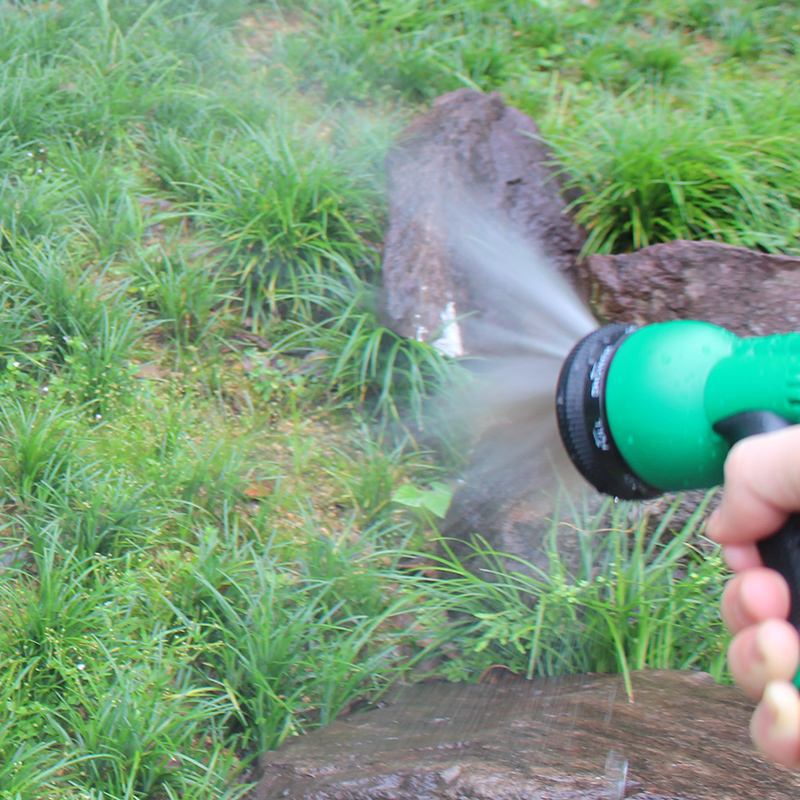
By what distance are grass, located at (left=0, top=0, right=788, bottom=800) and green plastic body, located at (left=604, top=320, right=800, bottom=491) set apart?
769 millimetres

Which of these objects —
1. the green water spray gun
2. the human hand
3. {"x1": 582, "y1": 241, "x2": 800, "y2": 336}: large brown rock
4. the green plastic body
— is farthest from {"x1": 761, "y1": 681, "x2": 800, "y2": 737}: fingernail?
{"x1": 582, "y1": 241, "x2": 800, "y2": 336}: large brown rock

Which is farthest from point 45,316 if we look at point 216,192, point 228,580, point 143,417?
point 228,580

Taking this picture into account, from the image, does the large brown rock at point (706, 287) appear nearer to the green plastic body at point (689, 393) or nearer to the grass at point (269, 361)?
the grass at point (269, 361)

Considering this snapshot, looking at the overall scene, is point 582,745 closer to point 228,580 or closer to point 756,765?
point 756,765

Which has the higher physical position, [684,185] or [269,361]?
[684,185]

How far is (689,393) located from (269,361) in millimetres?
1963

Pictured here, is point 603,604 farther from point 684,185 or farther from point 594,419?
point 684,185

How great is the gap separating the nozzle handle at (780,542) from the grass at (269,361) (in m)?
0.91

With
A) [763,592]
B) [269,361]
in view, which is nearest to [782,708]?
[763,592]

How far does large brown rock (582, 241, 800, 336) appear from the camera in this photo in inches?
102

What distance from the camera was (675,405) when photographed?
1263 millimetres

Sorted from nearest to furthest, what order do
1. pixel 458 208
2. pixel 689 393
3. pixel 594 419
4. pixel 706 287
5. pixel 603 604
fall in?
pixel 689 393, pixel 594 419, pixel 603 604, pixel 706 287, pixel 458 208

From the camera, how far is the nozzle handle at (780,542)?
100cm

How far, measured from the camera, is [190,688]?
75.4 inches
